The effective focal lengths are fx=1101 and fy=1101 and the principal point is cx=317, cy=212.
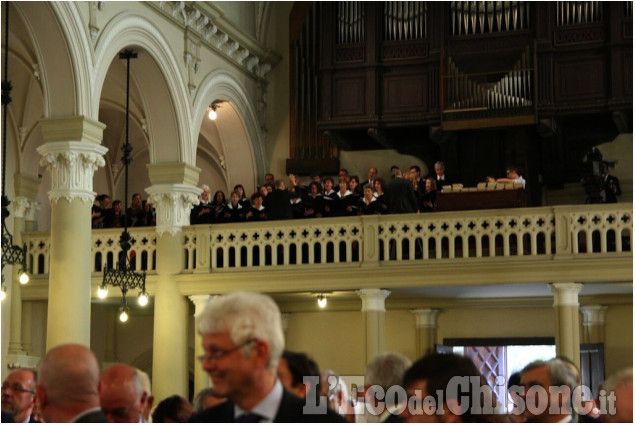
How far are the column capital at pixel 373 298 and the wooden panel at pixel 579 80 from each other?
16.7 feet

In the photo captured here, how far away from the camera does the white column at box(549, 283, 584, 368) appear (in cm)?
1622

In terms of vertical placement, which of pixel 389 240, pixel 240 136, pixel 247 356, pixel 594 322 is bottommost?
pixel 594 322

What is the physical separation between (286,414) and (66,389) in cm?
89

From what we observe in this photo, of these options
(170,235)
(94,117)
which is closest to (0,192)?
(94,117)

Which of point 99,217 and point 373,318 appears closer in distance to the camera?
point 373,318

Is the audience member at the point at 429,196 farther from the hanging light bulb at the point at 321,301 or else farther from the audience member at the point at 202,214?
the audience member at the point at 202,214

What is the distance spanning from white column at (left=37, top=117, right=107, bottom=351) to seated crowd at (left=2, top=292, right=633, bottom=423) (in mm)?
10443

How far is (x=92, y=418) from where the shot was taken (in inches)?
156

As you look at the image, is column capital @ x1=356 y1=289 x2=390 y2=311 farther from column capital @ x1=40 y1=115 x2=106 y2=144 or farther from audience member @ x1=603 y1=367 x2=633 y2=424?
audience member @ x1=603 y1=367 x2=633 y2=424

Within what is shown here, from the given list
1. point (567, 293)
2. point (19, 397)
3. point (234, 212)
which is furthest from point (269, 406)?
point (234, 212)

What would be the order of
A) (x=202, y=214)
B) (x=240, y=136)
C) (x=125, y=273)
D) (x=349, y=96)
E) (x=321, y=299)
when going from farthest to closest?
(x=240, y=136) → (x=349, y=96) → (x=321, y=299) → (x=202, y=214) → (x=125, y=273)

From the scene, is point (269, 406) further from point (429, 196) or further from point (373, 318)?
point (429, 196)

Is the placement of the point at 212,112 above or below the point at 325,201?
above

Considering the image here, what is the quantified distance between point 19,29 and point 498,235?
843 centimetres
